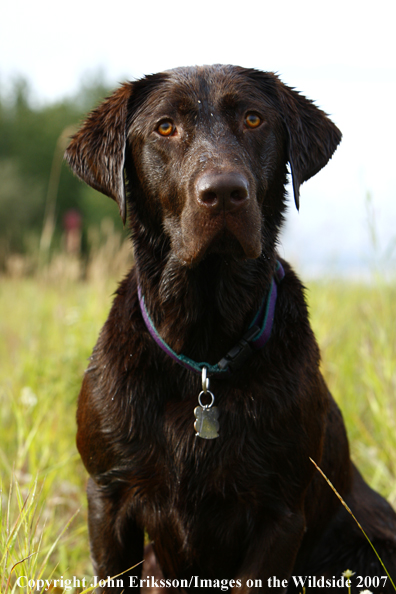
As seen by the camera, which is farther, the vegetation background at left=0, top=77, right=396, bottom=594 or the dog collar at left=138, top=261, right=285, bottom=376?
the vegetation background at left=0, top=77, right=396, bottom=594

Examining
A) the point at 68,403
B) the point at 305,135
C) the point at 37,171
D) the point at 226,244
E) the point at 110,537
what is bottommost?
the point at 68,403

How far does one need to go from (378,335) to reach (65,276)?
116 inches

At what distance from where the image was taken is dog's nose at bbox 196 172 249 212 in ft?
5.91

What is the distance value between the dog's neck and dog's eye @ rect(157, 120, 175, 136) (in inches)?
15.7

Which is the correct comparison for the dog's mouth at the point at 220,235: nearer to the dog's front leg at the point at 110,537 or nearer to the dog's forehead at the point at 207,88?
the dog's forehead at the point at 207,88

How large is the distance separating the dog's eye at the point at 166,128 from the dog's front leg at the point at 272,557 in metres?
1.41

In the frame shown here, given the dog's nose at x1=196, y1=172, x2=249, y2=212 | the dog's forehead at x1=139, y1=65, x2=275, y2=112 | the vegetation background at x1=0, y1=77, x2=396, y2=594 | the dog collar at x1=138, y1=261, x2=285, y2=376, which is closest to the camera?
the dog's nose at x1=196, y1=172, x2=249, y2=212

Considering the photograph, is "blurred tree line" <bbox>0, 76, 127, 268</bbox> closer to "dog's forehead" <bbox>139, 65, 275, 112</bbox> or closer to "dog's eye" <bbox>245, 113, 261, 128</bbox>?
"dog's forehead" <bbox>139, 65, 275, 112</bbox>

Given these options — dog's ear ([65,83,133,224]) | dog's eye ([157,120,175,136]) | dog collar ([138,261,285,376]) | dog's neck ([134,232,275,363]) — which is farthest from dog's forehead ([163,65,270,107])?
dog collar ([138,261,285,376])

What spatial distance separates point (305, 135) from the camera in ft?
7.60

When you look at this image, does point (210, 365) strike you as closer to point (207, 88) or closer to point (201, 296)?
point (201, 296)

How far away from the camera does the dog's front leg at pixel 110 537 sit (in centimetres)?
207

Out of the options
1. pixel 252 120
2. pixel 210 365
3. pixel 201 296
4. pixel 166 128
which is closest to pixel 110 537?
pixel 210 365

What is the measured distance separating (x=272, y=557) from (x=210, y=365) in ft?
2.20
